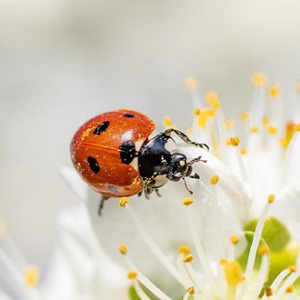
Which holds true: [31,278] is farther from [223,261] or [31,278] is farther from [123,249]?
[223,261]

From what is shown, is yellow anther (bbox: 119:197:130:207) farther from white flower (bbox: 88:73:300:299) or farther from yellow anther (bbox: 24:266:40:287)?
yellow anther (bbox: 24:266:40:287)

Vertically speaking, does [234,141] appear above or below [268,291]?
above

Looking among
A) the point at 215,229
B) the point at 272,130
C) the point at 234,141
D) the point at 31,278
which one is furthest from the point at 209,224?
the point at 31,278

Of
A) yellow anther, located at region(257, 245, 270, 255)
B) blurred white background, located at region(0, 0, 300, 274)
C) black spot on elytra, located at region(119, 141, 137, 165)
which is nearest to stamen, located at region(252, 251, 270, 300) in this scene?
yellow anther, located at region(257, 245, 270, 255)

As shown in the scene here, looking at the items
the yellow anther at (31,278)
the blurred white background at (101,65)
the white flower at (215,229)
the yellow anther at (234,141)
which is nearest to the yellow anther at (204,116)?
the white flower at (215,229)

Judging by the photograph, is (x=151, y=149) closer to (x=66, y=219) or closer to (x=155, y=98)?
(x=66, y=219)
